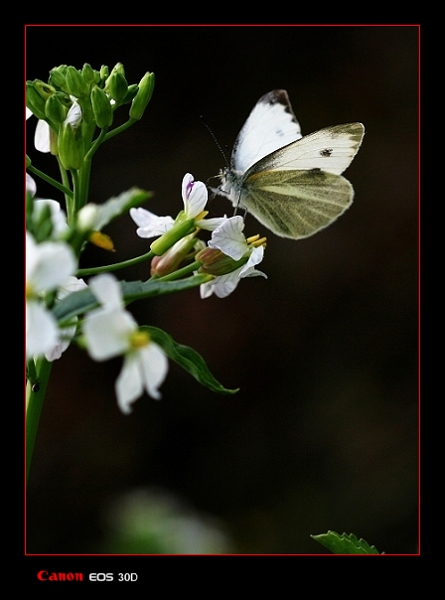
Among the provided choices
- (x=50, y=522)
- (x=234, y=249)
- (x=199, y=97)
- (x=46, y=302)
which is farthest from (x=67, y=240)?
(x=199, y=97)

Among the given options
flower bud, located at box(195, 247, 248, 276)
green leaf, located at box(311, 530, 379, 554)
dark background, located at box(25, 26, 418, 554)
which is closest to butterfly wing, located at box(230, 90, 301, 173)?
flower bud, located at box(195, 247, 248, 276)

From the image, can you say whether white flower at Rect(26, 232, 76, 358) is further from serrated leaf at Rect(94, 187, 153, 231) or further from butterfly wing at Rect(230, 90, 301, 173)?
butterfly wing at Rect(230, 90, 301, 173)

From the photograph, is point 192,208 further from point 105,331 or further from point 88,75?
point 105,331

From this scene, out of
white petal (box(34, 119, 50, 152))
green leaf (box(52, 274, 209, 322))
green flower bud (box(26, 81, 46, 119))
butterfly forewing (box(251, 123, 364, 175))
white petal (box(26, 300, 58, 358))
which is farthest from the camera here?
butterfly forewing (box(251, 123, 364, 175))

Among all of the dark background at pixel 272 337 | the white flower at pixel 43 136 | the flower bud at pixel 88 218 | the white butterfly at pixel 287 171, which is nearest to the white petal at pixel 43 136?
the white flower at pixel 43 136

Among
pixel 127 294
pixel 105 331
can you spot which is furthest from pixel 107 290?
pixel 127 294
